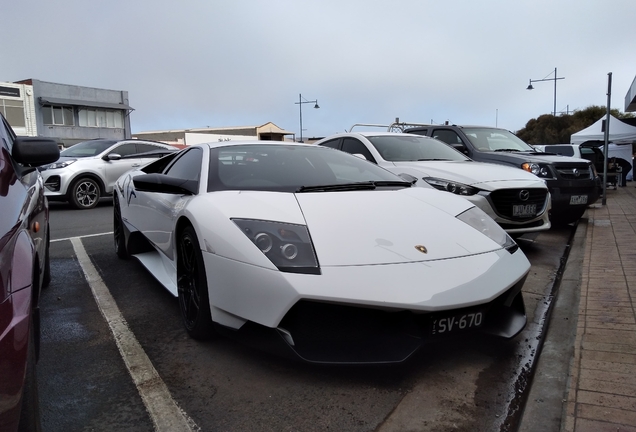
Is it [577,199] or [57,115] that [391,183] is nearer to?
[577,199]

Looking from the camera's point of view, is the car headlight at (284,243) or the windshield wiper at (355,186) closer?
the car headlight at (284,243)

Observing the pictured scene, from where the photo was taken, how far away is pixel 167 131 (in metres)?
59.5

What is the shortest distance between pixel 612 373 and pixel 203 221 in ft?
7.69

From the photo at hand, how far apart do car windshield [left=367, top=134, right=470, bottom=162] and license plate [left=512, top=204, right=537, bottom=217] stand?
1423mm

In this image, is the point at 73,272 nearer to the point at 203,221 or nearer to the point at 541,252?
the point at 203,221

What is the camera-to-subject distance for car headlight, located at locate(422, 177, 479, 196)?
5.36 meters

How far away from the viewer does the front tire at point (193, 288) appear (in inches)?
111

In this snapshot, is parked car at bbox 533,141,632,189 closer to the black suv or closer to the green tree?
the black suv

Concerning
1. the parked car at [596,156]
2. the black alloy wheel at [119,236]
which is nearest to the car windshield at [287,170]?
the black alloy wheel at [119,236]

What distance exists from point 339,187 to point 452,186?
2586 millimetres

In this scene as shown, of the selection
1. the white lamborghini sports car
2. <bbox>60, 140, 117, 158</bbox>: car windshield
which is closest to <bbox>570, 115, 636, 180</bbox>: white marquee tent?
<bbox>60, 140, 117, 158</bbox>: car windshield

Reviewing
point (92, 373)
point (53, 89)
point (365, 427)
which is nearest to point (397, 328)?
point (365, 427)

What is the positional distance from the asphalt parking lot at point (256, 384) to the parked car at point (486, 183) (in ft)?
6.55

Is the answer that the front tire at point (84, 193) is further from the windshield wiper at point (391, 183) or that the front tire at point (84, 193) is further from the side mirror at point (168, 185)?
the windshield wiper at point (391, 183)
